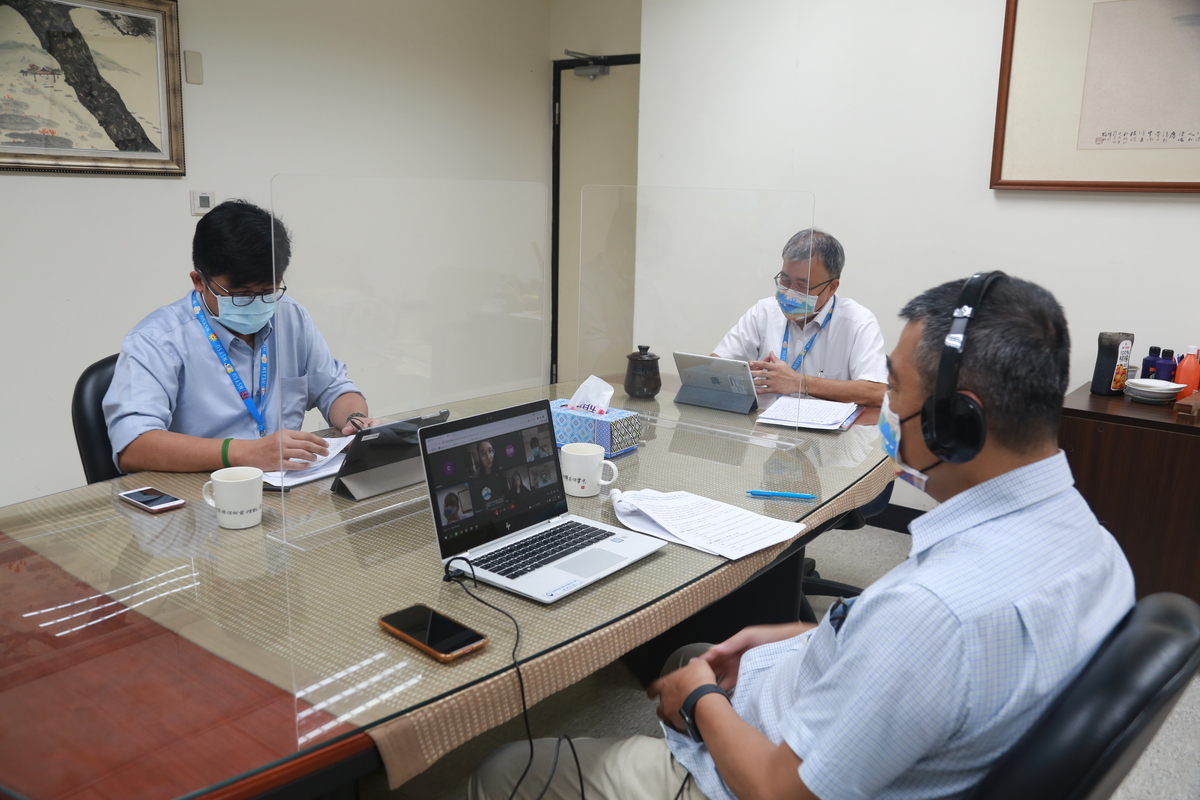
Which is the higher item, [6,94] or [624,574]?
[6,94]

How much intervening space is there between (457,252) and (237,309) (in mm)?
508

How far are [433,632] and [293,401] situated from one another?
714 mm

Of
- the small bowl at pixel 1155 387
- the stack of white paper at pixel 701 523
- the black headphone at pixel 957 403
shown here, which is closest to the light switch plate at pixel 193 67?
the stack of white paper at pixel 701 523

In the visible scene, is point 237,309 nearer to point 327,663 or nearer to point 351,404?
point 351,404

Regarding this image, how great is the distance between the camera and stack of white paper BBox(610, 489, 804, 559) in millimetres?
1468

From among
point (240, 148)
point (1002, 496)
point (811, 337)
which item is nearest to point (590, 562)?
point (1002, 496)

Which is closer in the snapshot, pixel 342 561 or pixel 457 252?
pixel 342 561

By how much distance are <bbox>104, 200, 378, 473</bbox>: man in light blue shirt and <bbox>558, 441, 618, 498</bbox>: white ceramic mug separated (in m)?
0.49

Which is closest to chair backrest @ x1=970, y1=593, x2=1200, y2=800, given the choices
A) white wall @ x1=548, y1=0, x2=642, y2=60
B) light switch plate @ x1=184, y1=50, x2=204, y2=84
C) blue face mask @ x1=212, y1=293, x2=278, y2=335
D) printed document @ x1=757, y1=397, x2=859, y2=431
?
printed document @ x1=757, y1=397, x2=859, y2=431

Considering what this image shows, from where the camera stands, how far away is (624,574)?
4.40 feet

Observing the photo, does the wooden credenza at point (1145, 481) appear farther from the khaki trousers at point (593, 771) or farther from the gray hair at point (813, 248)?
the khaki trousers at point (593, 771)

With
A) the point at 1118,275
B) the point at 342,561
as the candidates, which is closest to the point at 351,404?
the point at 342,561

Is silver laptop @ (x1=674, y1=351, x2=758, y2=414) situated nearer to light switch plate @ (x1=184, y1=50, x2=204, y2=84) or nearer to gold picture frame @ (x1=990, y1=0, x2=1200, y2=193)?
gold picture frame @ (x1=990, y1=0, x2=1200, y2=193)

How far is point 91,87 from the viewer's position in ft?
9.89
